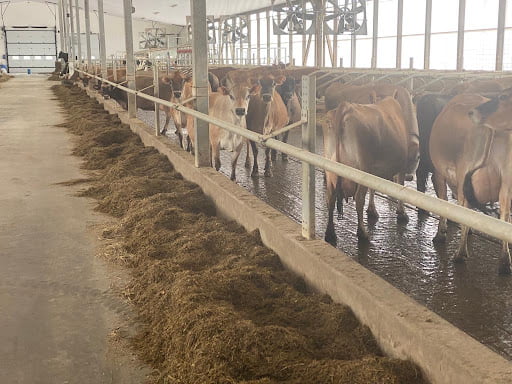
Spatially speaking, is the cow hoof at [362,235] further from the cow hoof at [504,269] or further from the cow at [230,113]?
the cow at [230,113]

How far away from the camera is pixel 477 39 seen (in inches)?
787

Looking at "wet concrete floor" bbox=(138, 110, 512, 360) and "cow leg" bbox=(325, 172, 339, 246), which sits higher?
"cow leg" bbox=(325, 172, 339, 246)

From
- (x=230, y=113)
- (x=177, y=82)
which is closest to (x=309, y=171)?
(x=230, y=113)

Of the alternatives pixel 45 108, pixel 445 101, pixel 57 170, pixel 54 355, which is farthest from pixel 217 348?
pixel 45 108

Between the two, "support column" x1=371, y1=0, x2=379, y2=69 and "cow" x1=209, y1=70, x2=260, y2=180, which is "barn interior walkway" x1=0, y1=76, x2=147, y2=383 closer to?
"cow" x1=209, y1=70, x2=260, y2=180

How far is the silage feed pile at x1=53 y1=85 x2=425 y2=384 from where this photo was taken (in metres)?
2.82

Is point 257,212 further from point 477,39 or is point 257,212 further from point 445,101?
point 477,39

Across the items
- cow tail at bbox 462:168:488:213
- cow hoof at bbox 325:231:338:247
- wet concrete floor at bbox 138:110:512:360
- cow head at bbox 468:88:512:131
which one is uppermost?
cow head at bbox 468:88:512:131

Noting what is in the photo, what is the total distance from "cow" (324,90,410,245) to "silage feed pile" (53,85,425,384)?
1077 mm

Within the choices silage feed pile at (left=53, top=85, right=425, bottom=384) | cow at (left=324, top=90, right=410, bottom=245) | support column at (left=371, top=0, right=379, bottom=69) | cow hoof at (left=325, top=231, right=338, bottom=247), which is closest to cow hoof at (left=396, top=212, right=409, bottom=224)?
cow at (left=324, top=90, right=410, bottom=245)

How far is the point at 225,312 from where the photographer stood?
3.31 meters

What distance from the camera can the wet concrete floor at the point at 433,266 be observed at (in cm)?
391

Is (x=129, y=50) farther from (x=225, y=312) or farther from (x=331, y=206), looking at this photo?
(x=225, y=312)

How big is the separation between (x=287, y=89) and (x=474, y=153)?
18.7ft
